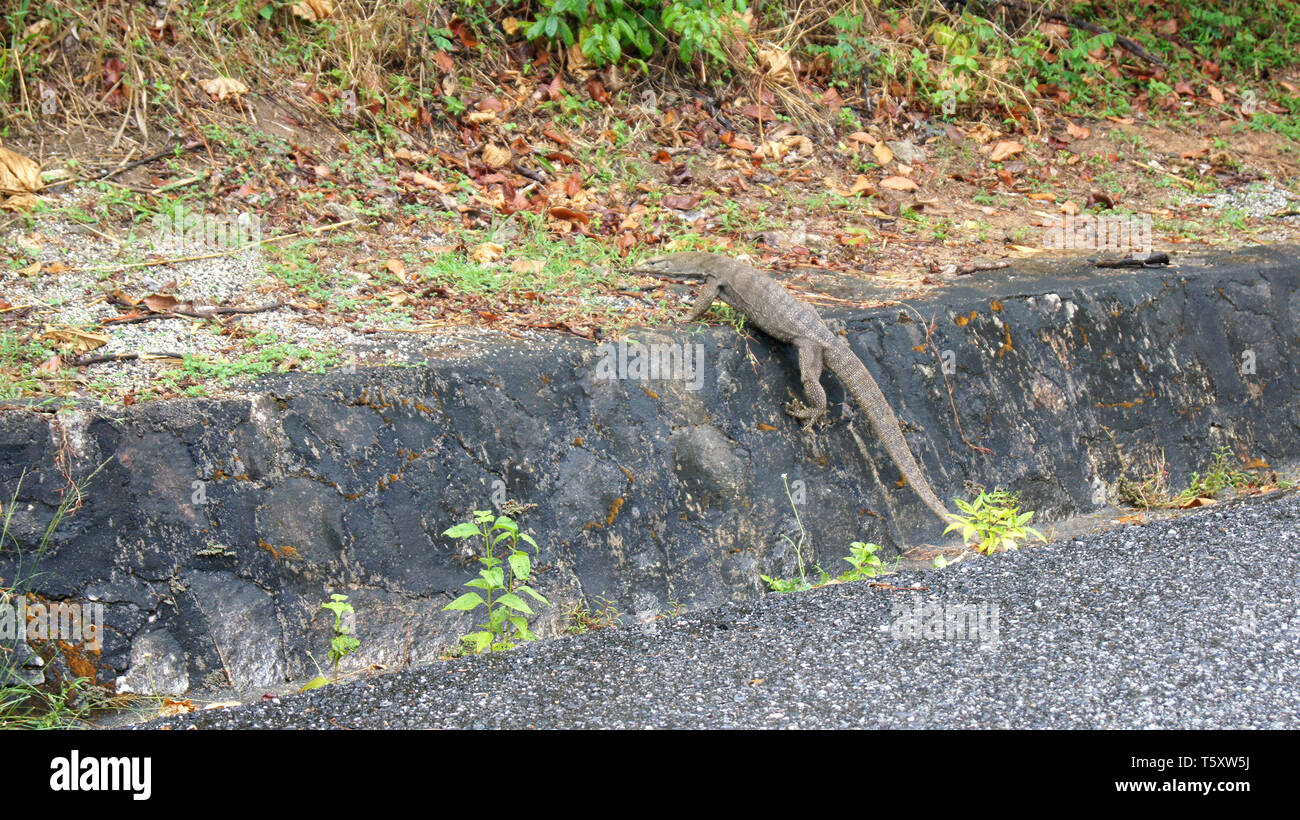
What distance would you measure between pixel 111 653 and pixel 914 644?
2715 mm

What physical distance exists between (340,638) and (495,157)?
3860 mm

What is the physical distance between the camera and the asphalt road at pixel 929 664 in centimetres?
319

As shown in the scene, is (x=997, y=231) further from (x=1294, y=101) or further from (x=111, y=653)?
(x=111, y=653)

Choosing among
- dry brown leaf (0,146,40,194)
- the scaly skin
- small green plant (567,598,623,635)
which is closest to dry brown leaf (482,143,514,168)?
the scaly skin

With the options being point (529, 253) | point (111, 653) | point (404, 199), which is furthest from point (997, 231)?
point (111, 653)

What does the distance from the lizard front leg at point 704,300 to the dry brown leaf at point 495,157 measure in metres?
2.06

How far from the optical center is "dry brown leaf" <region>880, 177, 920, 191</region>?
25.7 feet

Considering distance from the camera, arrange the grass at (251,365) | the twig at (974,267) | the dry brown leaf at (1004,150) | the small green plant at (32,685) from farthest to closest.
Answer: the dry brown leaf at (1004,150) < the twig at (974,267) < the grass at (251,365) < the small green plant at (32,685)

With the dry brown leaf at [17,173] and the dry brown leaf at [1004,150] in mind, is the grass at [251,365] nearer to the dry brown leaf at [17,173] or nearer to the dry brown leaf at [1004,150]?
the dry brown leaf at [17,173]

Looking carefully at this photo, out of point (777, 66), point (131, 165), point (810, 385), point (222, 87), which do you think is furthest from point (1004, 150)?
point (131, 165)

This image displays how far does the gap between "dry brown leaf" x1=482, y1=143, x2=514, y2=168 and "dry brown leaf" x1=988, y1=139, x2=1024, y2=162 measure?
3.87m

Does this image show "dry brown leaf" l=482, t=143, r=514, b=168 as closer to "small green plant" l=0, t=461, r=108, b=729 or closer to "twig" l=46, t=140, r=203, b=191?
"twig" l=46, t=140, r=203, b=191

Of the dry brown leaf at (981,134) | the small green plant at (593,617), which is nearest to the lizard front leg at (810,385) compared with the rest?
the small green plant at (593,617)

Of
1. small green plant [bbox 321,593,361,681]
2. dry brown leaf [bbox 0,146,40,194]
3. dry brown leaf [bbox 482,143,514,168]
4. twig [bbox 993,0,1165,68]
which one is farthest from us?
twig [bbox 993,0,1165,68]
